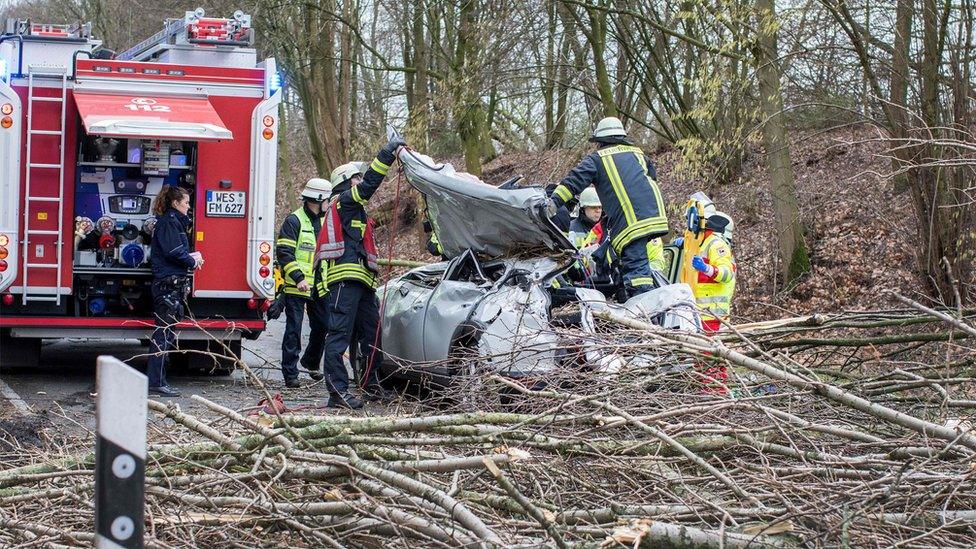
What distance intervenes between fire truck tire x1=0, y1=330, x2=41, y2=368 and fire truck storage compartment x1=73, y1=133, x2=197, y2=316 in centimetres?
56

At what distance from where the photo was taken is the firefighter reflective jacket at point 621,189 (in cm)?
843

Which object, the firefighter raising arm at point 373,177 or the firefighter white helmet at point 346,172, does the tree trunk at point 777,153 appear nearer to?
the firefighter white helmet at point 346,172

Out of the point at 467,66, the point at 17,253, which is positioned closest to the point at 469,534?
the point at 17,253

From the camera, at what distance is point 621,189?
8.52 meters

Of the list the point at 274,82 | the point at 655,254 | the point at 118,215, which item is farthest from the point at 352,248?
the point at 118,215

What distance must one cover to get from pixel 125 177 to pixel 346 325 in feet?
9.16

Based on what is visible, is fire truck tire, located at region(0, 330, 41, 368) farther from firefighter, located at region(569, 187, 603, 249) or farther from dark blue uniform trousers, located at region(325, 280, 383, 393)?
firefighter, located at region(569, 187, 603, 249)

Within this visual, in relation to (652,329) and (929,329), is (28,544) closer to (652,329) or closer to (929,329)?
(652,329)

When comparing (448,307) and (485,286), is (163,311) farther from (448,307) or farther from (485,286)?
(485,286)

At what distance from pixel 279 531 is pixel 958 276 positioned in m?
8.38

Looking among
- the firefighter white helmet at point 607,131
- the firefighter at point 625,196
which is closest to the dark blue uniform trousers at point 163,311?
the firefighter at point 625,196

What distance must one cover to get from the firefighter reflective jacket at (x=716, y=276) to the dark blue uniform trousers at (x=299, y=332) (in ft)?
10.3

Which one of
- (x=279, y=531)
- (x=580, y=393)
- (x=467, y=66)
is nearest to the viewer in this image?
(x=279, y=531)

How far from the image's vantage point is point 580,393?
205 inches
